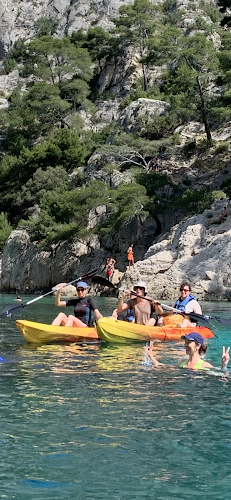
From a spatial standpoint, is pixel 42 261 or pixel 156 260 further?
pixel 42 261

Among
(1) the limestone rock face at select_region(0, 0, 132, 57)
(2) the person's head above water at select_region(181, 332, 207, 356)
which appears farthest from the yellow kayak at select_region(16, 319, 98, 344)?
(1) the limestone rock face at select_region(0, 0, 132, 57)

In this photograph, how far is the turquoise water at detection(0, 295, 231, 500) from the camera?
385 centimetres

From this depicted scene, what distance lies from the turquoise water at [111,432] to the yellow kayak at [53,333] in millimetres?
1798

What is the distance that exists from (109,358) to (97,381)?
1947 mm

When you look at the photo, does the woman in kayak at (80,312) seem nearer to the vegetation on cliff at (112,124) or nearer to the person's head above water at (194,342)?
the person's head above water at (194,342)

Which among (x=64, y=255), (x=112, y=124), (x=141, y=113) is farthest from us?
(x=112, y=124)

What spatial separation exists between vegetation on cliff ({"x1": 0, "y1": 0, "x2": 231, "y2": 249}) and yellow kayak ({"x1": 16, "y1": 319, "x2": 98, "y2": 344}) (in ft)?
60.2

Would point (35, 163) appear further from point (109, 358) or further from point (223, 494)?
point (223, 494)

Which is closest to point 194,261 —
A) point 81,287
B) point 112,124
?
point 81,287

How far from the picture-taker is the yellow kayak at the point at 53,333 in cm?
1038

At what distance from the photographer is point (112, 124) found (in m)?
45.9

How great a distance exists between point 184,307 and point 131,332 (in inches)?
45.3

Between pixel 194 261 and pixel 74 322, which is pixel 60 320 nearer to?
pixel 74 322

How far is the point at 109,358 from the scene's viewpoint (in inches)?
354
